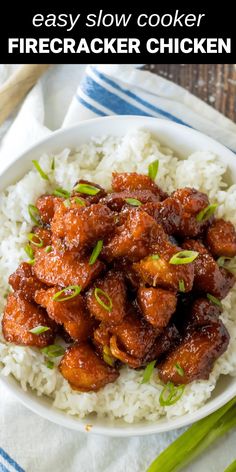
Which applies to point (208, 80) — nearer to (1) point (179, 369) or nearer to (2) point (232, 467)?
(1) point (179, 369)

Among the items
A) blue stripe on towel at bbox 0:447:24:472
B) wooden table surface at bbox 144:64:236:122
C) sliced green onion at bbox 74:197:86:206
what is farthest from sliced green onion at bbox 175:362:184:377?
wooden table surface at bbox 144:64:236:122

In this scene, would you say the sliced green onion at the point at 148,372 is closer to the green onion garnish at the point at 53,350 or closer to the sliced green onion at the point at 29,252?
the green onion garnish at the point at 53,350

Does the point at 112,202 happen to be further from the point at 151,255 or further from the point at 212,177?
the point at 212,177

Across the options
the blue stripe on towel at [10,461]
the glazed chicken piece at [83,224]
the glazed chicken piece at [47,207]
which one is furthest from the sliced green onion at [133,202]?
→ the blue stripe on towel at [10,461]

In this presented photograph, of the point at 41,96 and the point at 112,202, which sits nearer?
the point at 112,202

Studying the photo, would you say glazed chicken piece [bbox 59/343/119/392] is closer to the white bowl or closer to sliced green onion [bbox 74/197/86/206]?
the white bowl
